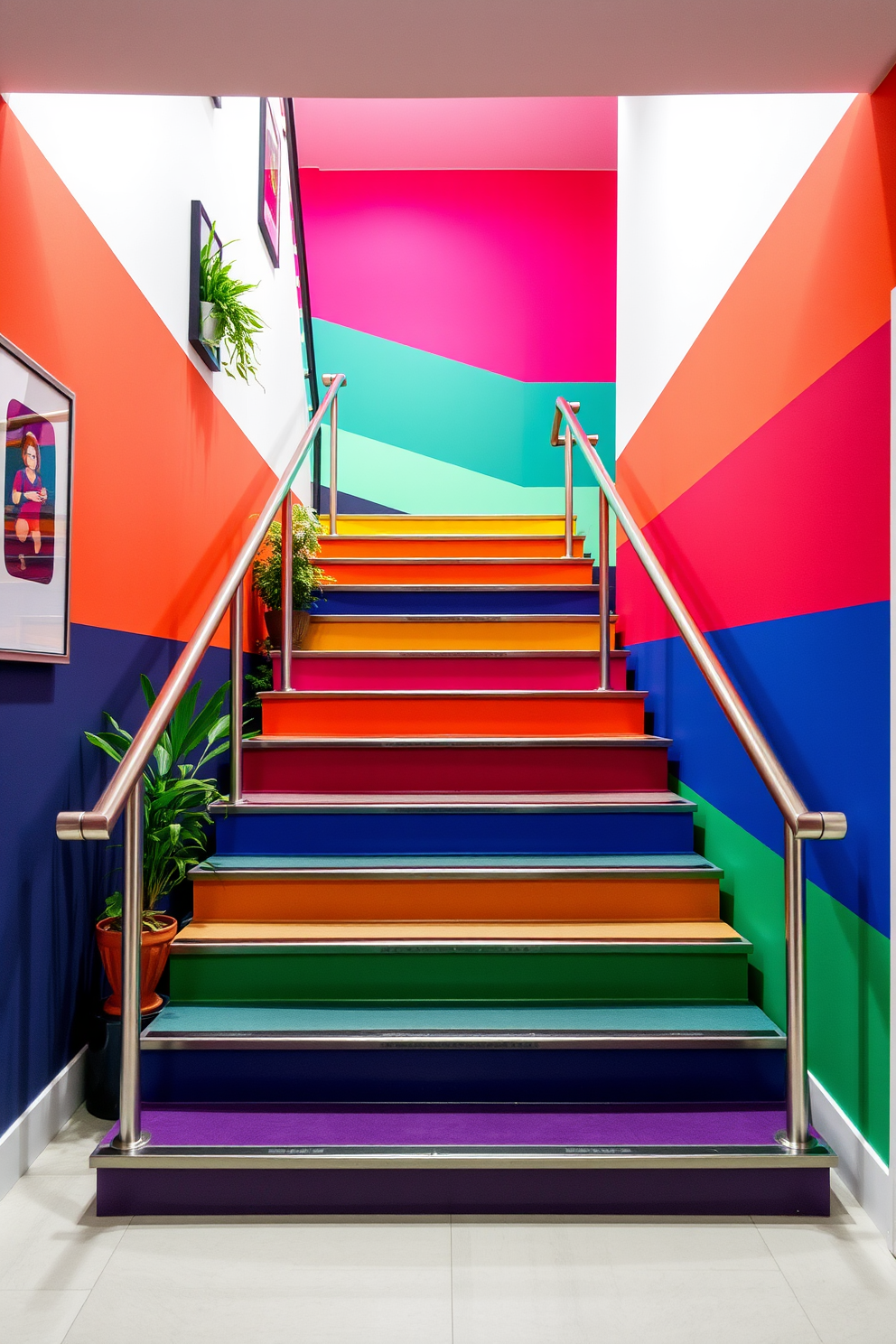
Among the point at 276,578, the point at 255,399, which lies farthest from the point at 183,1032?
the point at 255,399

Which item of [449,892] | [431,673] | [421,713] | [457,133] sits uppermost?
[457,133]

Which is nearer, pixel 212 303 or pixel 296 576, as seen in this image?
pixel 212 303

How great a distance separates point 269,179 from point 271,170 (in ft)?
0.33

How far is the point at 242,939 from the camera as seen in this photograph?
2.10 meters

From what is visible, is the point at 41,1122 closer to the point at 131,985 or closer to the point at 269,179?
the point at 131,985

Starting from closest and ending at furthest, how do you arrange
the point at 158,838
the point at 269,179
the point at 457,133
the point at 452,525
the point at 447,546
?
the point at 158,838 < the point at 447,546 < the point at 269,179 < the point at 452,525 < the point at 457,133

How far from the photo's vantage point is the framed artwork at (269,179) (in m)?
3.95

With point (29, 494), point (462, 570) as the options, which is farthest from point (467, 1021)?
point (462, 570)

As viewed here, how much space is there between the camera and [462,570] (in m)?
3.75

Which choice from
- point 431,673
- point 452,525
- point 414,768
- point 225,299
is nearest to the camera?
point 414,768

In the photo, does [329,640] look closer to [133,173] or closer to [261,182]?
[133,173]

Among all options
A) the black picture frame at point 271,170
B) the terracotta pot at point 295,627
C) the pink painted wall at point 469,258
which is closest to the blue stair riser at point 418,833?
the terracotta pot at point 295,627

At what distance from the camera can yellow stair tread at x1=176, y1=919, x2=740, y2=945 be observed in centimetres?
210

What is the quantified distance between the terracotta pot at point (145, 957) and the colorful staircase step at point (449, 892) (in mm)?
176
